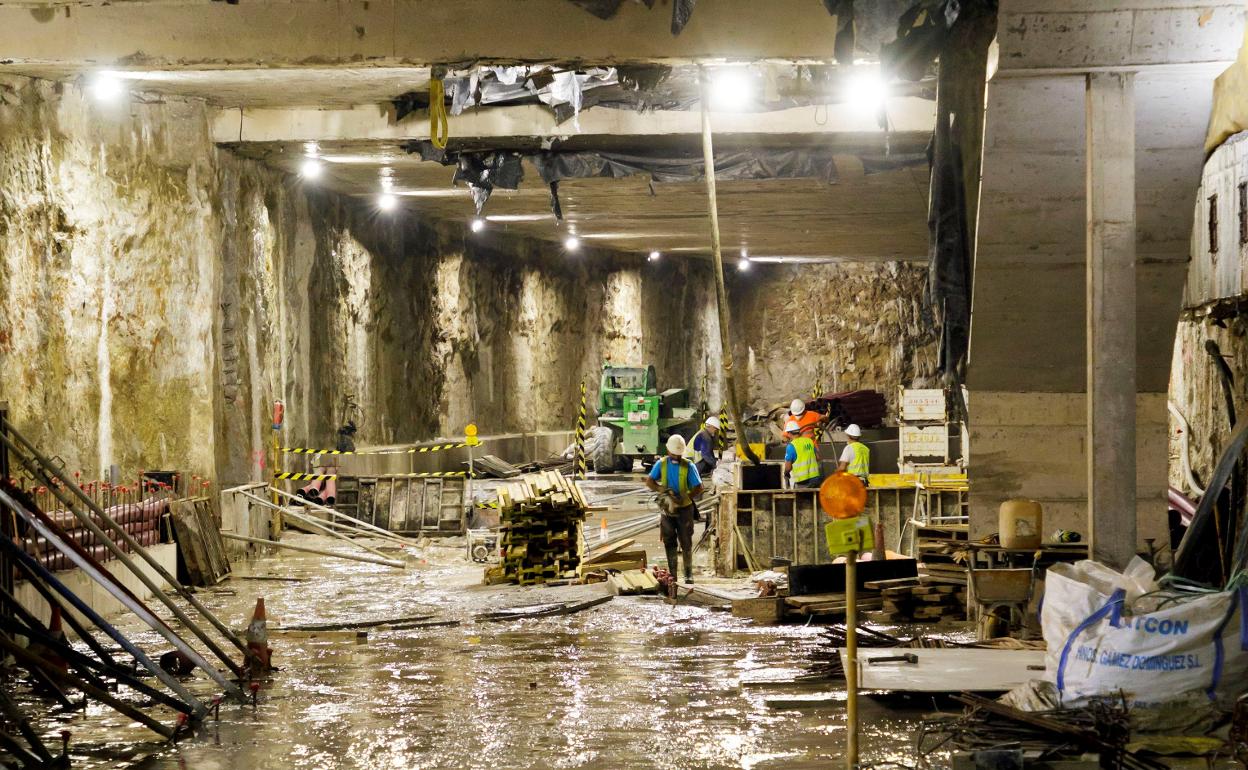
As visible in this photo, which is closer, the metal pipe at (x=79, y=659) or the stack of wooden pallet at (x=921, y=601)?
the metal pipe at (x=79, y=659)

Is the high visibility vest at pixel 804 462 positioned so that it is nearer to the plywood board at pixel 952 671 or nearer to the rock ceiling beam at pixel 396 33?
the rock ceiling beam at pixel 396 33

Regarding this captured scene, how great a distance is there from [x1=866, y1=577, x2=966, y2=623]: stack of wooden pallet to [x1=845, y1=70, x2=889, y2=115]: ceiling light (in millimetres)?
5086

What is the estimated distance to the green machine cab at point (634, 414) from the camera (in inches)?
1203

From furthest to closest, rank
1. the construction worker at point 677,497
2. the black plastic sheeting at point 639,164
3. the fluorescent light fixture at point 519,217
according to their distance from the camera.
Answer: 1. the fluorescent light fixture at point 519,217
2. the black plastic sheeting at point 639,164
3. the construction worker at point 677,497

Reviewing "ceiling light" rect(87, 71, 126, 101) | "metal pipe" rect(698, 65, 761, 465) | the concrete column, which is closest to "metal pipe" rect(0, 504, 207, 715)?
"metal pipe" rect(698, 65, 761, 465)

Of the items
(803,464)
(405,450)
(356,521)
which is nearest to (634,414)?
(405,450)

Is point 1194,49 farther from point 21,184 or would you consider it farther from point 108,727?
point 21,184

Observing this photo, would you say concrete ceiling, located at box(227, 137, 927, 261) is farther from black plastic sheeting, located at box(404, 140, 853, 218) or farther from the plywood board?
the plywood board

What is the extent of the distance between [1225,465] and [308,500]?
1410 cm

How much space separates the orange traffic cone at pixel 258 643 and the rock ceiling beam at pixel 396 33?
16.7ft

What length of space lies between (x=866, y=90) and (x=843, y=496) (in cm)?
952

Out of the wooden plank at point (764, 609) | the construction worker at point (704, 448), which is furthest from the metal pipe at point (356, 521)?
the wooden plank at point (764, 609)

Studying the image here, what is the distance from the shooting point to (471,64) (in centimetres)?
1205

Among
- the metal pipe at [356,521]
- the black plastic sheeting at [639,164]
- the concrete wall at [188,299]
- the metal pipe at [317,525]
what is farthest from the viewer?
the metal pipe at [356,521]
